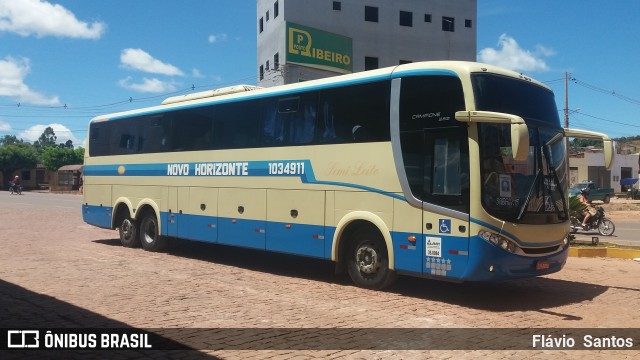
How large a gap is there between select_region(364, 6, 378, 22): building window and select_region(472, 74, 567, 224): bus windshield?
132 ft

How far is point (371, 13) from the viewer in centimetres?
4716

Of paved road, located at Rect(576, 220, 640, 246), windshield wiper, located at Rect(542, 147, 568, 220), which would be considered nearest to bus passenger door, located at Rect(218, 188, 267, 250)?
windshield wiper, located at Rect(542, 147, 568, 220)

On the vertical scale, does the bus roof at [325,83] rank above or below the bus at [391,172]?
above

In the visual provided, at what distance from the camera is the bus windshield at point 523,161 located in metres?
7.73

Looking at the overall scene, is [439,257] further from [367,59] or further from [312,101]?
[367,59]

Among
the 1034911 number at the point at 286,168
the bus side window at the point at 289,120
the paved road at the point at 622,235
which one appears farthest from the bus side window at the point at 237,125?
the paved road at the point at 622,235

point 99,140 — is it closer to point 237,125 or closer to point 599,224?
point 237,125

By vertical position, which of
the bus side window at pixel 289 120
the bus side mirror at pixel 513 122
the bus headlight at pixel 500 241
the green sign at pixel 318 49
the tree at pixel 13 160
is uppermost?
the green sign at pixel 318 49

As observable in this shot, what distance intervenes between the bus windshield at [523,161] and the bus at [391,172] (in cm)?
2

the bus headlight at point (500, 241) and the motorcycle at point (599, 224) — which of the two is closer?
the bus headlight at point (500, 241)

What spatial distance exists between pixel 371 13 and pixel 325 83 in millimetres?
39663

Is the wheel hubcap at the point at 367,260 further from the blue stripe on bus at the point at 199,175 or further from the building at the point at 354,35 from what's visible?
the building at the point at 354,35

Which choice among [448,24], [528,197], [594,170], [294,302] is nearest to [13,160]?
[448,24]

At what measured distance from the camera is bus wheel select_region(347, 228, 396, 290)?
8.88m
